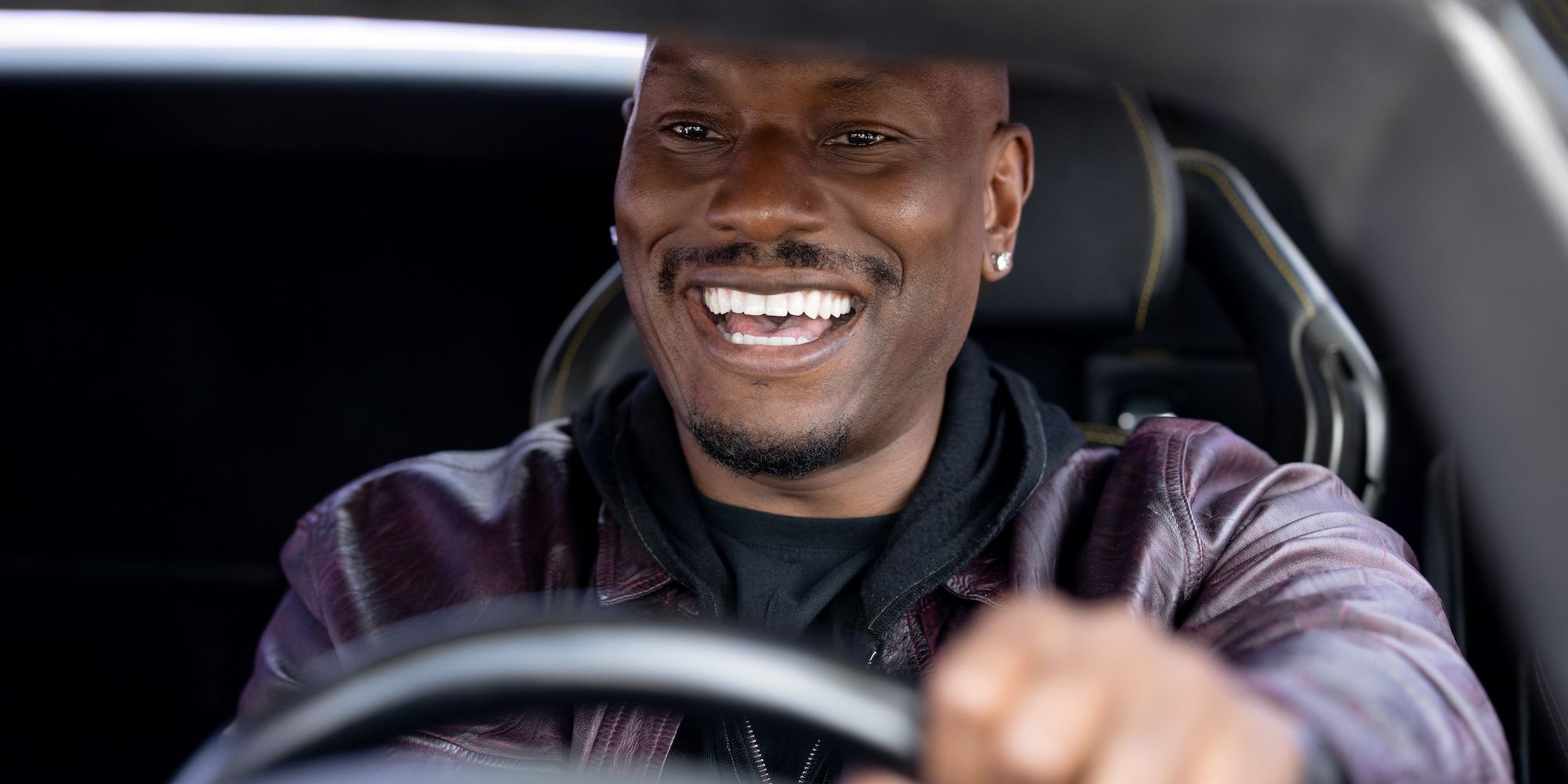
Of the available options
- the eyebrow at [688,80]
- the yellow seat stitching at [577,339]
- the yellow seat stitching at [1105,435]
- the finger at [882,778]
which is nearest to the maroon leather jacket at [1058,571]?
the yellow seat stitching at [577,339]

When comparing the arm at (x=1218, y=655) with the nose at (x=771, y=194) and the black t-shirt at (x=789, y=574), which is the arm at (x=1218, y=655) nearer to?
the black t-shirt at (x=789, y=574)

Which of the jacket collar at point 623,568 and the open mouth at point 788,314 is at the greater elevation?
the open mouth at point 788,314

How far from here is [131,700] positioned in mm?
2705

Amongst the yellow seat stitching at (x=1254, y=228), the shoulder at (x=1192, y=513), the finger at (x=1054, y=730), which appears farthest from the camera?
the yellow seat stitching at (x=1254, y=228)

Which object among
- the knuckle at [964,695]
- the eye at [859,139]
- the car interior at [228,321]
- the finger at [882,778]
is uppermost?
the eye at [859,139]

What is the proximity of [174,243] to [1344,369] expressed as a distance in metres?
2.12

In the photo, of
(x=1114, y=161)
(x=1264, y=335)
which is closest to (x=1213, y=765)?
(x=1114, y=161)

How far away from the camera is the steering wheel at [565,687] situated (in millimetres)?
613

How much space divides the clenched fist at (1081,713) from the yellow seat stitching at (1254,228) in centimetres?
133

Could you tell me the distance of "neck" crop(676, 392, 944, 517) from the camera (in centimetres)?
146

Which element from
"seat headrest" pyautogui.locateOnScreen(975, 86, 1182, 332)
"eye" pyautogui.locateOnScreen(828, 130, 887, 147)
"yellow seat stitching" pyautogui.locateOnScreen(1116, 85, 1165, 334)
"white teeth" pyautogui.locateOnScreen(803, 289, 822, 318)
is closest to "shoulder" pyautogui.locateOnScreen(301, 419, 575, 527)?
"white teeth" pyautogui.locateOnScreen(803, 289, 822, 318)

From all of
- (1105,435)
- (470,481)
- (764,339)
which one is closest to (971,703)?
(764,339)

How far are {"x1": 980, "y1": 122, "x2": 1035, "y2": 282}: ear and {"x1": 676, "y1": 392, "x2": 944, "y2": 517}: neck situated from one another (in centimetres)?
20

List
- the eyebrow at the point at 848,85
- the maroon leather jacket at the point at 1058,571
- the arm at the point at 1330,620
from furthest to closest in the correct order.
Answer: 1. the eyebrow at the point at 848,85
2. the maroon leather jacket at the point at 1058,571
3. the arm at the point at 1330,620
